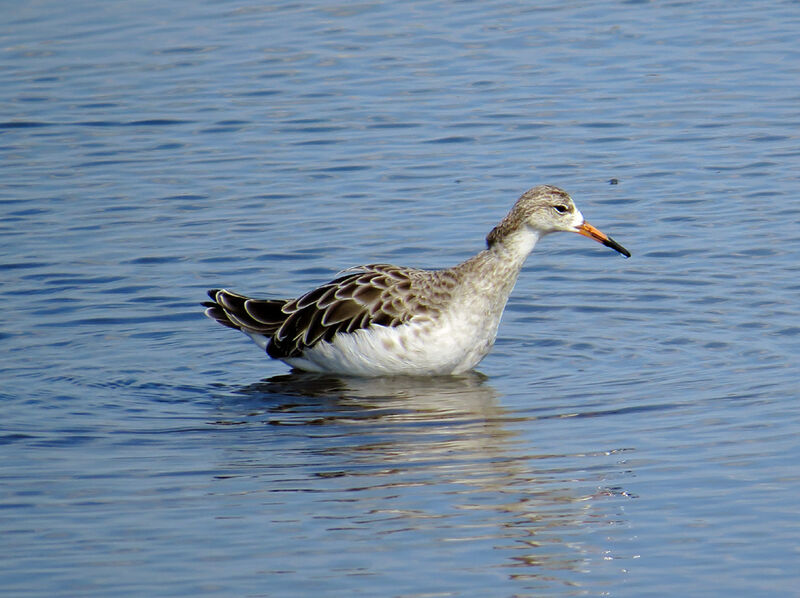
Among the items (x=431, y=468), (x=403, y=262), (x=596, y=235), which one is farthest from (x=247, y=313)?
(x=431, y=468)

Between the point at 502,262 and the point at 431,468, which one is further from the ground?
the point at 502,262

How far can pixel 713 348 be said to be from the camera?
12.1 metres

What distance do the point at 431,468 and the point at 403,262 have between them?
4.98 m

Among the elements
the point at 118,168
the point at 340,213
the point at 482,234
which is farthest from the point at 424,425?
the point at 118,168

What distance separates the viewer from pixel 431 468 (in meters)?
9.73

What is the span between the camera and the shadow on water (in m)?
8.52

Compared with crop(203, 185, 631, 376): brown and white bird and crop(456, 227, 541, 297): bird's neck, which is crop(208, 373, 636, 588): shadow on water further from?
crop(456, 227, 541, 297): bird's neck

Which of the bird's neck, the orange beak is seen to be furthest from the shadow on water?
the orange beak

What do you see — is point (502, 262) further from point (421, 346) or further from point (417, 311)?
point (421, 346)

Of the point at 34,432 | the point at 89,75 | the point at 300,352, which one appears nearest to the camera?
the point at 34,432

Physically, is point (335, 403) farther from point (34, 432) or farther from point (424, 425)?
point (34, 432)

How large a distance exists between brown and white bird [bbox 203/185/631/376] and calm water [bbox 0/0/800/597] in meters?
0.24

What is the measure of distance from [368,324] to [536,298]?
2369mm

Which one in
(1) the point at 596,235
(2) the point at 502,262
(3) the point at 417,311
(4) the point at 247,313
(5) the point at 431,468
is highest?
(1) the point at 596,235
